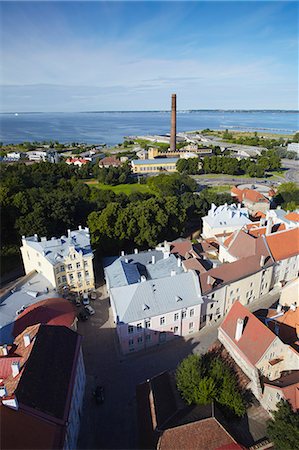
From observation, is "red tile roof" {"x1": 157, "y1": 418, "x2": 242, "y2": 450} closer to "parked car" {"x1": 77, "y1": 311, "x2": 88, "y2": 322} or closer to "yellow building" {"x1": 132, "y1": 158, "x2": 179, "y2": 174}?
"parked car" {"x1": 77, "y1": 311, "x2": 88, "y2": 322}

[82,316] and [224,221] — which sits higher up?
[224,221]

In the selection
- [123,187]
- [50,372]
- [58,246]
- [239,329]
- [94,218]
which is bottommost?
[123,187]

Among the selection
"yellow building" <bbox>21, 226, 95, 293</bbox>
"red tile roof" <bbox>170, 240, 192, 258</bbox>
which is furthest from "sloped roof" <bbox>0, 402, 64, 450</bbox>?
"red tile roof" <bbox>170, 240, 192, 258</bbox>

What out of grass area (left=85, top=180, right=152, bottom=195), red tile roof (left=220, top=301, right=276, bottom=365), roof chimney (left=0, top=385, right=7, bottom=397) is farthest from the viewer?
grass area (left=85, top=180, right=152, bottom=195)

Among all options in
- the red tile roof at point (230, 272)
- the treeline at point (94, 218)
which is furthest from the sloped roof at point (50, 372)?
the treeline at point (94, 218)

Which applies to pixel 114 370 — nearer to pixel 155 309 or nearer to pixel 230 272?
pixel 155 309

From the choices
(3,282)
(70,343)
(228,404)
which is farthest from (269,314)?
(3,282)

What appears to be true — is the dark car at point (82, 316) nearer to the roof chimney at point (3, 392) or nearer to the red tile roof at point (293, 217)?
the roof chimney at point (3, 392)

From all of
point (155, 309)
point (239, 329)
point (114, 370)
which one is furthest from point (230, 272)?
point (114, 370)
